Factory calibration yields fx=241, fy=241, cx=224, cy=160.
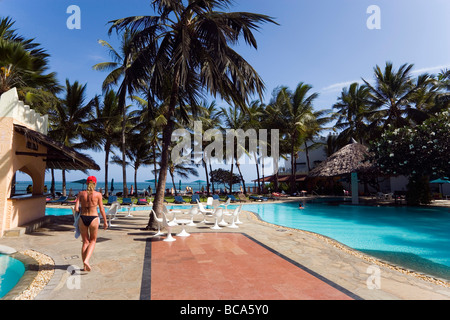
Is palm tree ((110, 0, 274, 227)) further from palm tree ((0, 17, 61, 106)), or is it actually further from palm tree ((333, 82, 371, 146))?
palm tree ((333, 82, 371, 146))

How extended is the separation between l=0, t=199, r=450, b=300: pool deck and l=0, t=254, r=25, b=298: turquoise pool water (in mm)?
539

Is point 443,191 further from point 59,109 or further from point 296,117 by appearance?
point 59,109

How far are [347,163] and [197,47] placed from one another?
1952 cm

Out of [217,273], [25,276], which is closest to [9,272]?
[25,276]

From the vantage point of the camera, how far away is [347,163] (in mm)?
22766

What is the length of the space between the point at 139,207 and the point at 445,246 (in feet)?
56.9

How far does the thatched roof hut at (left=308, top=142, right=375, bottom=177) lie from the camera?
72.3ft

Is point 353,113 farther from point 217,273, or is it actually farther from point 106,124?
point 217,273

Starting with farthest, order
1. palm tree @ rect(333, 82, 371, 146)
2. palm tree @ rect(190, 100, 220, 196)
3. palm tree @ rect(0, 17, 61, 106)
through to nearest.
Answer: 1. palm tree @ rect(333, 82, 371, 146)
2. palm tree @ rect(190, 100, 220, 196)
3. palm tree @ rect(0, 17, 61, 106)

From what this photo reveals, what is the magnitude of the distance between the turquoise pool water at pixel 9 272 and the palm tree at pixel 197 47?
399 cm

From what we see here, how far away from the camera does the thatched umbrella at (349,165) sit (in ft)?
71.0

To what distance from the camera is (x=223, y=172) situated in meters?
35.2

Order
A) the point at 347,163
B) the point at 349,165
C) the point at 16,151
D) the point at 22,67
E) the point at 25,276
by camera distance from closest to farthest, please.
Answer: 1. the point at 25,276
2. the point at 16,151
3. the point at 22,67
4. the point at 349,165
5. the point at 347,163

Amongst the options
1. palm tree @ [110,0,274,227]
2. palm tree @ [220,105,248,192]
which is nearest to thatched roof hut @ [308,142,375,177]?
palm tree @ [220,105,248,192]
